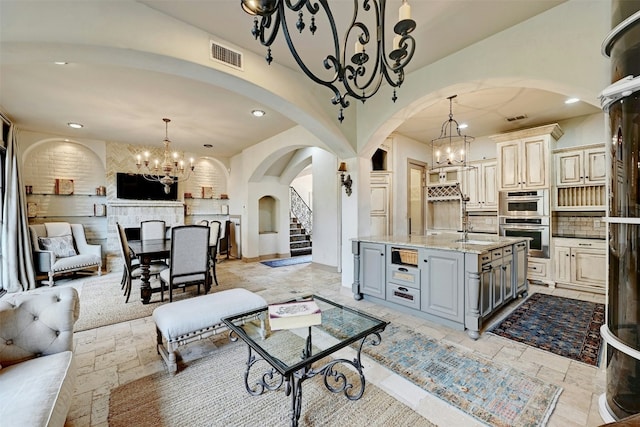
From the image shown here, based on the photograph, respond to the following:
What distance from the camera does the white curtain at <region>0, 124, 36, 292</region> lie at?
4102mm

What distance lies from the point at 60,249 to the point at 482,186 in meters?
8.38

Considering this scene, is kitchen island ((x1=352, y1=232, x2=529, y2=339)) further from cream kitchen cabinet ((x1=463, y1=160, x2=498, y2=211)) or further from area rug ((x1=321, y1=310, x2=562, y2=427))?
cream kitchen cabinet ((x1=463, y1=160, x2=498, y2=211))

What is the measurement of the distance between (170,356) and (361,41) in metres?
2.62

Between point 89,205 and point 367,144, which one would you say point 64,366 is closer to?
point 367,144

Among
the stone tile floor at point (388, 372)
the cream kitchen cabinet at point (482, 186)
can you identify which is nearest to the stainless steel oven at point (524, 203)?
the cream kitchen cabinet at point (482, 186)

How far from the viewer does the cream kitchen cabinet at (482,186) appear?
532 cm

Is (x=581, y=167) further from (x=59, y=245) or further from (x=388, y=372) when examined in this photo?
(x=59, y=245)

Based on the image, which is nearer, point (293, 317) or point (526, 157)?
point (293, 317)

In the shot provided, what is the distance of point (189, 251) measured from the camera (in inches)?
137

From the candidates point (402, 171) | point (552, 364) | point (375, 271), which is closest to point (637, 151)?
point (552, 364)

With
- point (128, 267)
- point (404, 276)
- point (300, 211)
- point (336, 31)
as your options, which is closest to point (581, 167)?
point (404, 276)

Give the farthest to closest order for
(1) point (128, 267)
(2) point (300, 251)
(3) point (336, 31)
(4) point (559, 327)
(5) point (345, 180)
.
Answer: (2) point (300, 251) < (5) point (345, 180) < (1) point (128, 267) < (4) point (559, 327) < (3) point (336, 31)

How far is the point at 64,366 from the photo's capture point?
4.68ft

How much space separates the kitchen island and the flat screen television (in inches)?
219
